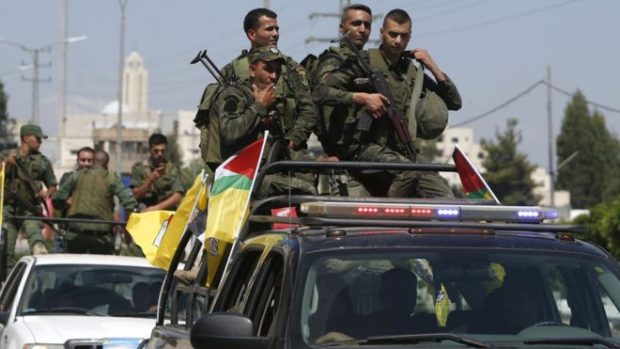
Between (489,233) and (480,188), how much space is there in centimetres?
196

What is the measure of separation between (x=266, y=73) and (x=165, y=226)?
112 cm

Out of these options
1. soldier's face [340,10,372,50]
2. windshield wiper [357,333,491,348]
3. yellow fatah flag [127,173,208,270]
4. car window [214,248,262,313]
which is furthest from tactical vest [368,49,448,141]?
windshield wiper [357,333,491,348]

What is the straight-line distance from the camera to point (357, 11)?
34.2 feet

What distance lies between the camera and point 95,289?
1285 cm

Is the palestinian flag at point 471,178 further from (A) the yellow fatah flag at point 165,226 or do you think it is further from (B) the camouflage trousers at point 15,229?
(B) the camouflage trousers at point 15,229

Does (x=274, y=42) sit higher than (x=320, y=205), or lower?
higher

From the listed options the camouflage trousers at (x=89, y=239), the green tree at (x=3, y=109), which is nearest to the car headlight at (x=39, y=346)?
the camouflage trousers at (x=89, y=239)

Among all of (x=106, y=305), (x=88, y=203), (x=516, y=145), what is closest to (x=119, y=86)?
(x=88, y=203)

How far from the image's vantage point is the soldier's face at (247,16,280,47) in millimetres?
10602

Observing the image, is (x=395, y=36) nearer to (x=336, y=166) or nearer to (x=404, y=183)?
(x=404, y=183)

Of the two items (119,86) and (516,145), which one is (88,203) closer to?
(119,86)

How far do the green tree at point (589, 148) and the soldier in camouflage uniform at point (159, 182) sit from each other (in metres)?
116

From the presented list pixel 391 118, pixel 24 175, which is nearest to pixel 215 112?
pixel 391 118

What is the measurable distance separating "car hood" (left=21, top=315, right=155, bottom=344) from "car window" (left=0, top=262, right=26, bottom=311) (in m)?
0.56
